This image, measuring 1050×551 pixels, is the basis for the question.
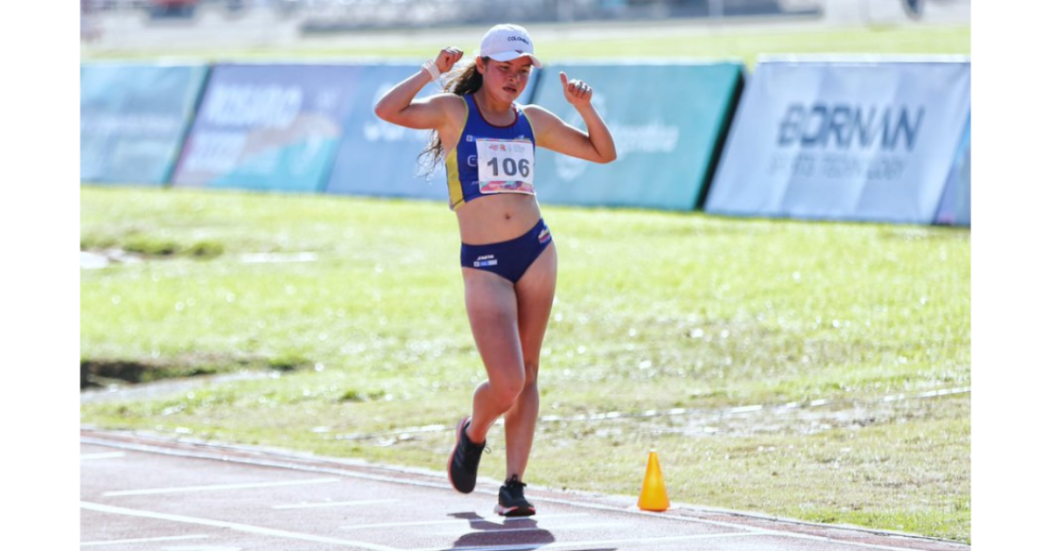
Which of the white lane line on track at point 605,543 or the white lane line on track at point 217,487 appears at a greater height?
the white lane line on track at point 217,487

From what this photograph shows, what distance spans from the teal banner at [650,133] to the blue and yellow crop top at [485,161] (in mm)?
12418

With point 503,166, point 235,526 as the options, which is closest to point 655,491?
point 503,166

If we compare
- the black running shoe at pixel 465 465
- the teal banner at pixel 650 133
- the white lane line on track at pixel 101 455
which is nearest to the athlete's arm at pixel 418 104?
the black running shoe at pixel 465 465

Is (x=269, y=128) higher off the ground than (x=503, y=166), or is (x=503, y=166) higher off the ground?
(x=269, y=128)

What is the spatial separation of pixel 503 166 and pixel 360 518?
1.77 metres

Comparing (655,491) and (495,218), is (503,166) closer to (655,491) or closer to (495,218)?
(495,218)

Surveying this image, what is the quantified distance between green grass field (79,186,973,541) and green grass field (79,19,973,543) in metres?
0.03

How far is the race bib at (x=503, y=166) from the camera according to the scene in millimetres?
7852

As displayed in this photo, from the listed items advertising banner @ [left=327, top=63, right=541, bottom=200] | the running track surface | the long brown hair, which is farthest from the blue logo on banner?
the long brown hair

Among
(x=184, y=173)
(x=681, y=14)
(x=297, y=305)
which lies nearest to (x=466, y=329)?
(x=297, y=305)

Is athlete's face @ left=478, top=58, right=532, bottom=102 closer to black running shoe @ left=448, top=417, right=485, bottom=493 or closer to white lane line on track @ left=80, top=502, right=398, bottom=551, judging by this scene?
black running shoe @ left=448, top=417, right=485, bottom=493

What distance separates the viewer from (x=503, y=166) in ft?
25.8

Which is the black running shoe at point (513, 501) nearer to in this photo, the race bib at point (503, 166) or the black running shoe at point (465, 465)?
the black running shoe at point (465, 465)
